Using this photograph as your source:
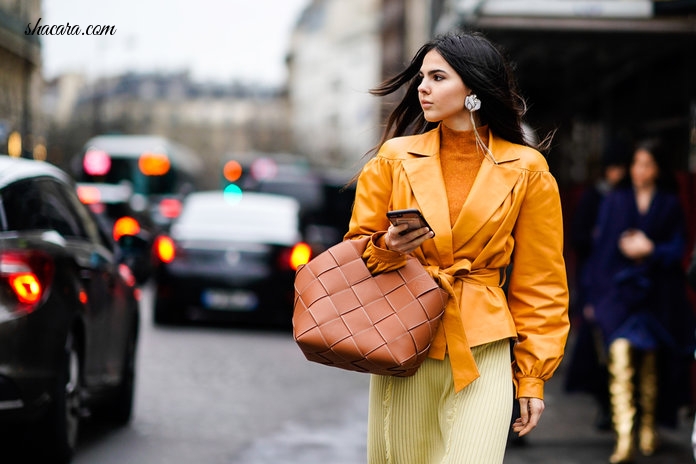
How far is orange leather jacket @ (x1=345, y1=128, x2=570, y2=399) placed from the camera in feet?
12.2

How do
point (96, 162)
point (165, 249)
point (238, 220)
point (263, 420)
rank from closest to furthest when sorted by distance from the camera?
point (263, 420)
point (165, 249)
point (238, 220)
point (96, 162)

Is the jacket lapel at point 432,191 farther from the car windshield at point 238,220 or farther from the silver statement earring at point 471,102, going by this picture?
the car windshield at point 238,220

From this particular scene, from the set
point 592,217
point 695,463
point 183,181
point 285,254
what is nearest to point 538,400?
point 695,463

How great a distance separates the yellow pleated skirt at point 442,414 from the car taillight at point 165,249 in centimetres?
1133

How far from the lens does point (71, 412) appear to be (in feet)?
23.0

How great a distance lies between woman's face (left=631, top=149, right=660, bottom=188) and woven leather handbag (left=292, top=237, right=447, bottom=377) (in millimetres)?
4509

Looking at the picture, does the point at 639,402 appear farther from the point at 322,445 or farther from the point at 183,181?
the point at 183,181

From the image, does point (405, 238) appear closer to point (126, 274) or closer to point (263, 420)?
point (126, 274)

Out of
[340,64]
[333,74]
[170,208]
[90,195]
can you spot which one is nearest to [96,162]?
[170,208]

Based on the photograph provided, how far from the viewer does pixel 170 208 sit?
108ft

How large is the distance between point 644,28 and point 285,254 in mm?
5378

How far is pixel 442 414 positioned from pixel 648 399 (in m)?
4.50

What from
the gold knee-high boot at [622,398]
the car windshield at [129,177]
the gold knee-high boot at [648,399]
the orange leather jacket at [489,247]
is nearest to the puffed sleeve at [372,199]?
the orange leather jacket at [489,247]

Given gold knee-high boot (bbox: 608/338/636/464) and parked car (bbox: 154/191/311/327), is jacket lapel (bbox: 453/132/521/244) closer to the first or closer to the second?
gold knee-high boot (bbox: 608/338/636/464)
